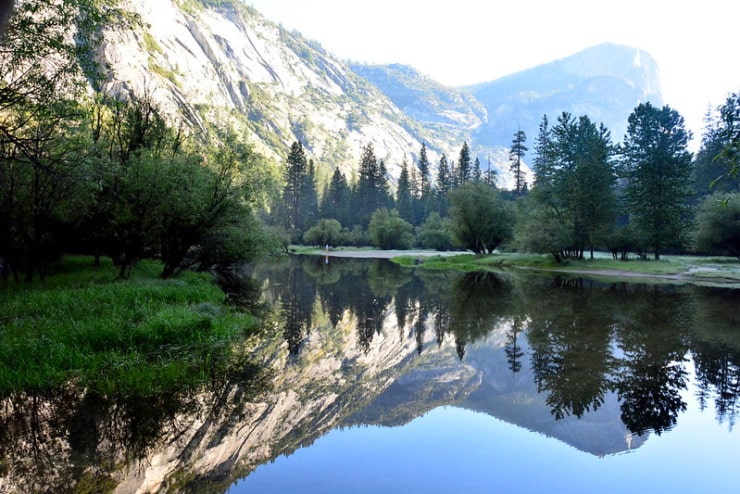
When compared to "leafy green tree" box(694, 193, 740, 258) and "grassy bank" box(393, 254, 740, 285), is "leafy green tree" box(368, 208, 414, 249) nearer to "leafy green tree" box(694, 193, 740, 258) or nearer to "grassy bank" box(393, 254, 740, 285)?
"grassy bank" box(393, 254, 740, 285)

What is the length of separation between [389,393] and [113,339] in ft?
23.5

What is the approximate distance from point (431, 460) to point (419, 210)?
103087 mm

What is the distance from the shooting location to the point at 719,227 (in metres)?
48.9

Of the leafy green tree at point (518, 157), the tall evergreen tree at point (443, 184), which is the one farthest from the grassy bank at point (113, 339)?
the tall evergreen tree at point (443, 184)

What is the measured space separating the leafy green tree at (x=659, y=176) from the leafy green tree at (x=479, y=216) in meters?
14.1

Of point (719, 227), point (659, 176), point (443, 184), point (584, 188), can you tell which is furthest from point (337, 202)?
point (719, 227)

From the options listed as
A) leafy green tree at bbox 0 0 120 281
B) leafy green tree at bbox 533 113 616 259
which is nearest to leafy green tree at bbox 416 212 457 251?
leafy green tree at bbox 533 113 616 259

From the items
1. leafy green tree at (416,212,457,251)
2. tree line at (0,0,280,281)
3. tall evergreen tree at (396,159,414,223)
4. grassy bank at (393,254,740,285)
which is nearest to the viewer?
tree line at (0,0,280,281)

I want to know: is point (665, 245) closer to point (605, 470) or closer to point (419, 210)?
point (605, 470)

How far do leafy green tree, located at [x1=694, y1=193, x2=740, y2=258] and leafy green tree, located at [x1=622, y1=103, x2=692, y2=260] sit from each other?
7.52 feet

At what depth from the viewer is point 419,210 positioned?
108875mm

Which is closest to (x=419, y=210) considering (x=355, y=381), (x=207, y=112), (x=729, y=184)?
(x=729, y=184)

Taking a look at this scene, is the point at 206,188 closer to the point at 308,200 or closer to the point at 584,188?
the point at 584,188

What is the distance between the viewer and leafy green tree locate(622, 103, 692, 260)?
4681 cm
